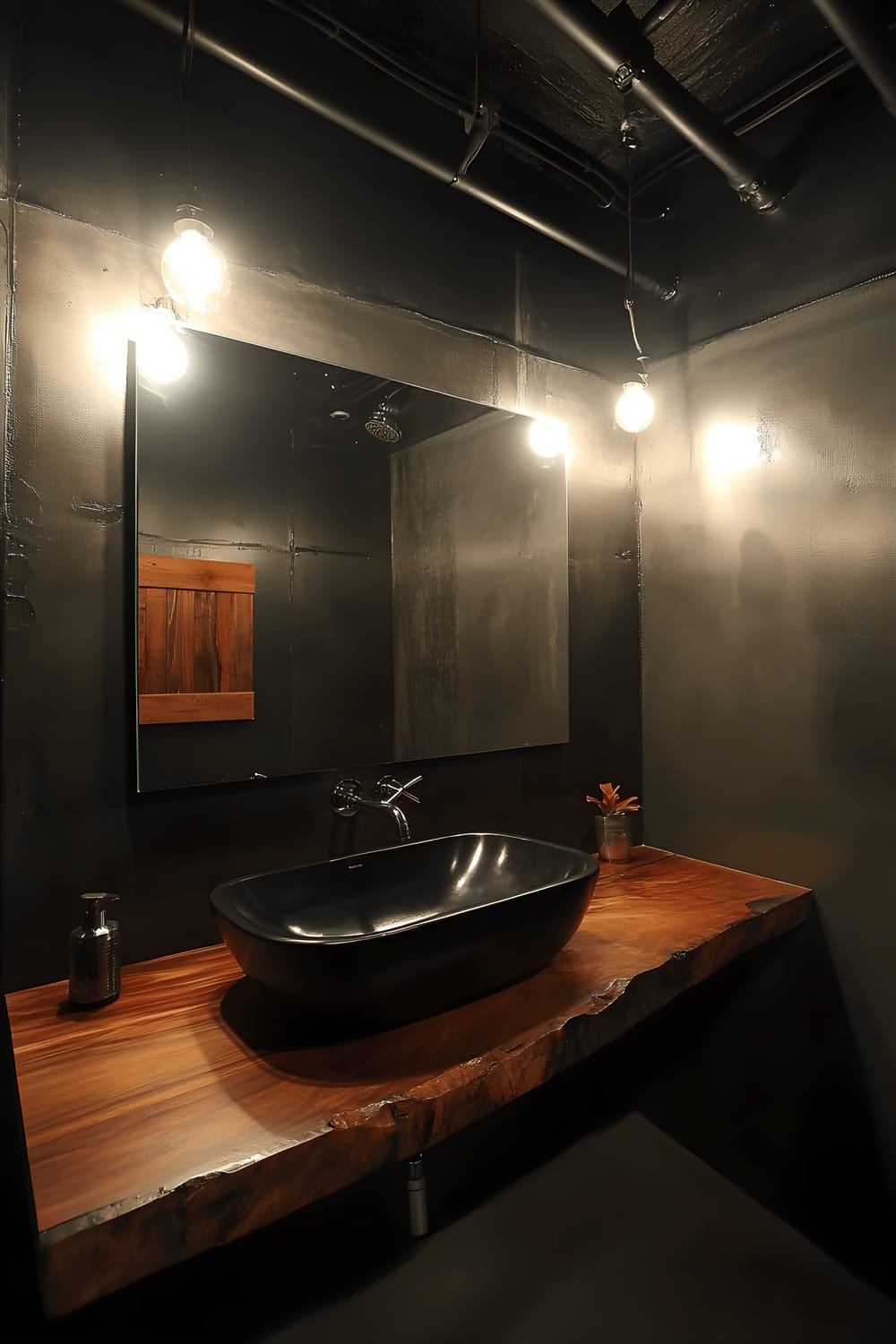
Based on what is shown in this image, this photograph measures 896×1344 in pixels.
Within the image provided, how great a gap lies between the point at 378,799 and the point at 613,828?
0.77 metres

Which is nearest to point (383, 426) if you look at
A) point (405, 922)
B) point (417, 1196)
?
point (405, 922)

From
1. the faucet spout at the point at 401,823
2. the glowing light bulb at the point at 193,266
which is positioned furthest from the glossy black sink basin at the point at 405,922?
the glowing light bulb at the point at 193,266

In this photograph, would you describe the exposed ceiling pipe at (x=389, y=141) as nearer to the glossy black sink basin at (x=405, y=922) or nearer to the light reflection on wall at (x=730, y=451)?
the light reflection on wall at (x=730, y=451)

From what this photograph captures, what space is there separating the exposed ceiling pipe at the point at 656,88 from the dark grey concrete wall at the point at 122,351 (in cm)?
52

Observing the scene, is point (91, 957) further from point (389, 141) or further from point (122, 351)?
point (389, 141)

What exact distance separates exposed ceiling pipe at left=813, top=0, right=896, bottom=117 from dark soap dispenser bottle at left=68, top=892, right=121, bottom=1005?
7.08 feet

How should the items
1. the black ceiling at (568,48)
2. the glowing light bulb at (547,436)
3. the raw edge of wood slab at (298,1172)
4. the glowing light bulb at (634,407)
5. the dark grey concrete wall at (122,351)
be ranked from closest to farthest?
the raw edge of wood slab at (298,1172), the dark grey concrete wall at (122,351), the black ceiling at (568,48), the glowing light bulb at (634,407), the glowing light bulb at (547,436)

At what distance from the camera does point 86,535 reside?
4.29ft

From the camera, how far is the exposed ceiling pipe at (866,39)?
136 centimetres

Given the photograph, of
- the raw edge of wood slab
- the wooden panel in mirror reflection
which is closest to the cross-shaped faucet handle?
the wooden panel in mirror reflection

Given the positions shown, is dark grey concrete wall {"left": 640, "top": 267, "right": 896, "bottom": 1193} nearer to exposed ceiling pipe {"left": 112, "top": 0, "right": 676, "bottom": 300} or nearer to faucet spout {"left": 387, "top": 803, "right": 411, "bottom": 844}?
exposed ceiling pipe {"left": 112, "top": 0, "right": 676, "bottom": 300}

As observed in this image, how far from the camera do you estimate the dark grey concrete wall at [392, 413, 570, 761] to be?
1.74 meters

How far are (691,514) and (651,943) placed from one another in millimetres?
1308

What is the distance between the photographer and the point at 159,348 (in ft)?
4.51
